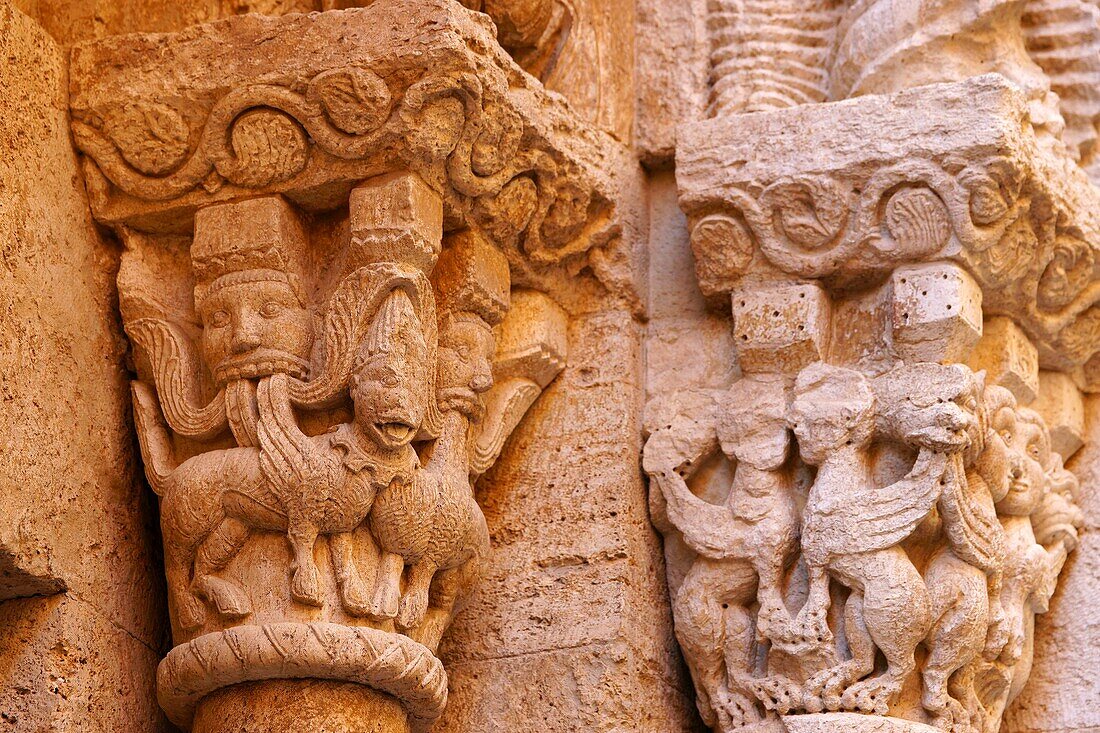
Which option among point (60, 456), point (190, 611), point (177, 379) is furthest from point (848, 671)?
point (60, 456)

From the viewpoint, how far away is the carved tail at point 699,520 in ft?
10.0

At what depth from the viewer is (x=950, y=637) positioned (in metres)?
2.93

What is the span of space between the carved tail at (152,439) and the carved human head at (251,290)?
13 centimetres

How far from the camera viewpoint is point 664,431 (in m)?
3.21

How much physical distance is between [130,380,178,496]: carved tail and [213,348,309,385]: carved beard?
0.56ft

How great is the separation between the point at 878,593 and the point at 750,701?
0.93ft

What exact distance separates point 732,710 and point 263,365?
3.04 feet

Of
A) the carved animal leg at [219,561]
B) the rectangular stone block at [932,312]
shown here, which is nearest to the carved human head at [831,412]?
the rectangular stone block at [932,312]

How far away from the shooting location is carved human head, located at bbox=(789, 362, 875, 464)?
3016 mm

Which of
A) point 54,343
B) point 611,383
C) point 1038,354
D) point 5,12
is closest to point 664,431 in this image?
point 611,383

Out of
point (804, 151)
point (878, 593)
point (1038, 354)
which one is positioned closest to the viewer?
point (878, 593)

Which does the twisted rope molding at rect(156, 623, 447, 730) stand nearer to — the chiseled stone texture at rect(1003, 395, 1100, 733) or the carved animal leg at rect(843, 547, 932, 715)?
the carved animal leg at rect(843, 547, 932, 715)

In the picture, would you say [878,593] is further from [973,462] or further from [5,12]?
[5,12]

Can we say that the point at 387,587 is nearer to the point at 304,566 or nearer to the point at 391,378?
the point at 304,566
